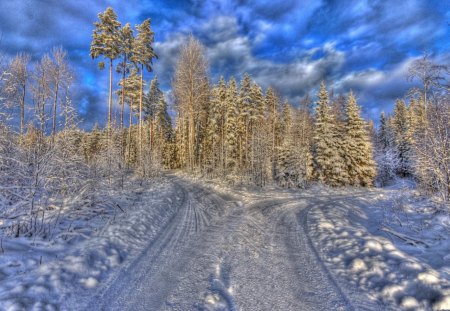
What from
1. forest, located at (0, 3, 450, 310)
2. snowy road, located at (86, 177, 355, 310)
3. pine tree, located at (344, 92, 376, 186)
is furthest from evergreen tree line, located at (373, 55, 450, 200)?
pine tree, located at (344, 92, 376, 186)

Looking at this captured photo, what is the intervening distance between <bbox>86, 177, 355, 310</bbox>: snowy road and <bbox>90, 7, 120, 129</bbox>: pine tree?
21486mm

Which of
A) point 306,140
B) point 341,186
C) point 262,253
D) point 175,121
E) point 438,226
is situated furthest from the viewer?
point 175,121

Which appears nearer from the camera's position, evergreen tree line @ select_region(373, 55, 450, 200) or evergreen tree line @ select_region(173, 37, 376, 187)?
evergreen tree line @ select_region(373, 55, 450, 200)

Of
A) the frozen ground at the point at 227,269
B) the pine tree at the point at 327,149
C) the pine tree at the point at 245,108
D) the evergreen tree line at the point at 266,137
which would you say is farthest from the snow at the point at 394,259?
the pine tree at the point at 245,108

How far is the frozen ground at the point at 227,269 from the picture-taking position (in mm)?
4531

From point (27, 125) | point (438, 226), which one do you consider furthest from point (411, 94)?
point (27, 125)

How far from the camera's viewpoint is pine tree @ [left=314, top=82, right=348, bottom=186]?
33.3m

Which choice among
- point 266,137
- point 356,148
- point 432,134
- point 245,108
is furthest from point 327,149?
point 432,134

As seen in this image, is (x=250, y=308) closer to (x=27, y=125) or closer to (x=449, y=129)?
(x=27, y=125)

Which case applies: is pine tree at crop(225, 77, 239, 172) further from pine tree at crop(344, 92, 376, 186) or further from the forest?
pine tree at crop(344, 92, 376, 186)

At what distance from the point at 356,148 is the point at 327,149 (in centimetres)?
447

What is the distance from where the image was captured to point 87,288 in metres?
4.87

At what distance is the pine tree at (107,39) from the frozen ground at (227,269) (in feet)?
70.2

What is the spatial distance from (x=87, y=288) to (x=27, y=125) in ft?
24.0
